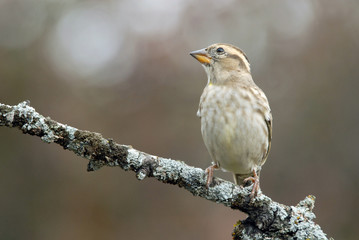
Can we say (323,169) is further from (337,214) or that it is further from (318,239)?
(318,239)

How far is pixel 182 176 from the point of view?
4.66 m

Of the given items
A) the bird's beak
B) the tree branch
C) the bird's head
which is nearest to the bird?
the bird's head

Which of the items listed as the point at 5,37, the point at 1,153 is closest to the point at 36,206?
the point at 1,153

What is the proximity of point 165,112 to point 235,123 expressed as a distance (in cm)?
486

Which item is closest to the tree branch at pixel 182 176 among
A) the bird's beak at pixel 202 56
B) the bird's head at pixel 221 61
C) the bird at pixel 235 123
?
the bird at pixel 235 123

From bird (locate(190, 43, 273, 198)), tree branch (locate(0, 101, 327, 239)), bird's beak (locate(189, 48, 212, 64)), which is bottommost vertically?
tree branch (locate(0, 101, 327, 239))

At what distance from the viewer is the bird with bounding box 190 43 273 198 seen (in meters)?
6.08

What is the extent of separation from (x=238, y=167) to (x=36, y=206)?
14.9ft

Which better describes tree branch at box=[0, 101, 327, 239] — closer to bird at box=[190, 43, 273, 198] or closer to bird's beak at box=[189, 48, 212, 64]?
bird at box=[190, 43, 273, 198]

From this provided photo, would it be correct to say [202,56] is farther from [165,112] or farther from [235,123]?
[165,112]

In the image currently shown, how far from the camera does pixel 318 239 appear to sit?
4715 millimetres

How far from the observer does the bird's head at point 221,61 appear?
267 inches

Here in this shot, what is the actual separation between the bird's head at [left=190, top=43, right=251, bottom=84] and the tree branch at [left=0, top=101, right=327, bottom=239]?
2.27 meters

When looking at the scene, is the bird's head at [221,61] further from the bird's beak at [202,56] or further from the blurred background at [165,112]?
the blurred background at [165,112]
